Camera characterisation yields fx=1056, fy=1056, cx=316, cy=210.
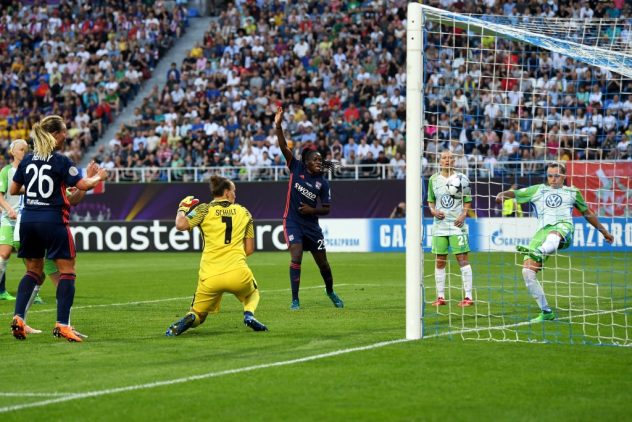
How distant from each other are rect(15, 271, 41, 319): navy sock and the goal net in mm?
3892

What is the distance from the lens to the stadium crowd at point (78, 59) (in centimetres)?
3872

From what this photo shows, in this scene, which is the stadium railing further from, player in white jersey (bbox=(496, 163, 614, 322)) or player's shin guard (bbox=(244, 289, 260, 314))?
player's shin guard (bbox=(244, 289, 260, 314))

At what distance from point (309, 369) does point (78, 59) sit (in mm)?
33732

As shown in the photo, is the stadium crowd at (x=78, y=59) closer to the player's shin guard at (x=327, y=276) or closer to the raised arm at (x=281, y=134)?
the raised arm at (x=281, y=134)

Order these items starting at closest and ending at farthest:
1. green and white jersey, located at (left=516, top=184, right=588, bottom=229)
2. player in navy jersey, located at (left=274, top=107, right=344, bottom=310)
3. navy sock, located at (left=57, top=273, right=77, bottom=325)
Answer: navy sock, located at (left=57, top=273, right=77, bottom=325)
green and white jersey, located at (left=516, top=184, right=588, bottom=229)
player in navy jersey, located at (left=274, top=107, right=344, bottom=310)

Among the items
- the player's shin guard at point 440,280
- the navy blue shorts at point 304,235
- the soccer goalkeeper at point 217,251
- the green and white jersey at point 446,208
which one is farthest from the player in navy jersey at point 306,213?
the soccer goalkeeper at point 217,251

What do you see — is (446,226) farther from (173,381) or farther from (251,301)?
(173,381)

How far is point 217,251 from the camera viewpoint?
36.4 feet

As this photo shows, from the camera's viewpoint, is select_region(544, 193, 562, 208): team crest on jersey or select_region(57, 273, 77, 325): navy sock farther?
select_region(544, 193, 562, 208): team crest on jersey

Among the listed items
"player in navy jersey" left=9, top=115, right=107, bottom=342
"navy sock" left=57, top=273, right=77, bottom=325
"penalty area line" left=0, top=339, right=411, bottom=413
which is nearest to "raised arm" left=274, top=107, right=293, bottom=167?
"player in navy jersey" left=9, top=115, right=107, bottom=342

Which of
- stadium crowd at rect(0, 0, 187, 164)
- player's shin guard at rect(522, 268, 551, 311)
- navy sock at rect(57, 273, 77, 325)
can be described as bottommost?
player's shin guard at rect(522, 268, 551, 311)

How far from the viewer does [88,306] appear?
15.0m

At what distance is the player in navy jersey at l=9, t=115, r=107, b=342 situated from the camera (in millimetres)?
10516

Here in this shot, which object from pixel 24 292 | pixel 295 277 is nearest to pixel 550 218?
pixel 295 277
